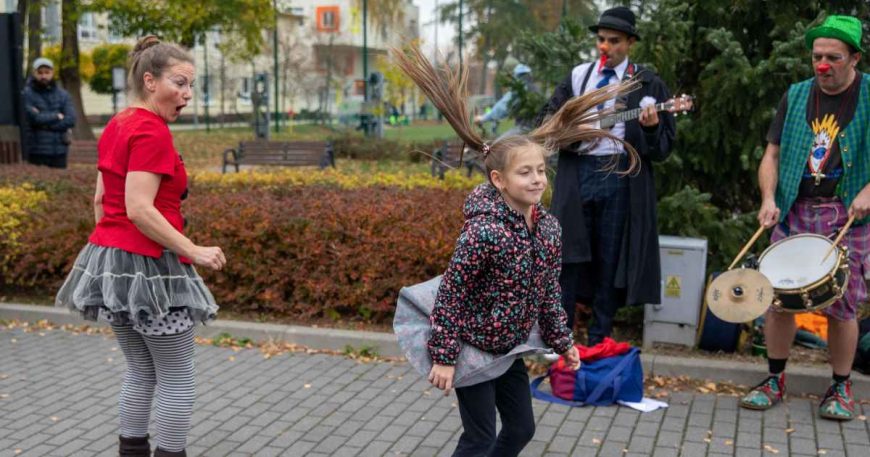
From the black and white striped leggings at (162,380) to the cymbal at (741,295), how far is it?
2.61 meters

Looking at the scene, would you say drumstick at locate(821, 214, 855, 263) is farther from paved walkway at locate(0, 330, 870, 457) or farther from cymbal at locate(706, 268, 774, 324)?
paved walkway at locate(0, 330, 870, 457)

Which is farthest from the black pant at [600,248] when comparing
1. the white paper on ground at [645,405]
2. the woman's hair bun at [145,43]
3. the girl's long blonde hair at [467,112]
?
the woman's hair bun at [145,43]

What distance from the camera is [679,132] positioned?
6.51m

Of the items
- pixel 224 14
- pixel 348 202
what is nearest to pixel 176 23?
pixel 224 14

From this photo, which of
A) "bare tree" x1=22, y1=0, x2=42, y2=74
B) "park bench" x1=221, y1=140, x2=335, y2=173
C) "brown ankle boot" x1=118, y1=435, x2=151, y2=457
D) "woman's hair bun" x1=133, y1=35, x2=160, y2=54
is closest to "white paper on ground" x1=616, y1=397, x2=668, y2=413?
"brown ankle boot" x1=118, y1=435, x2=151, y2=457

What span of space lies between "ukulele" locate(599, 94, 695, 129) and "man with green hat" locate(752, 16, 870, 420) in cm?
55

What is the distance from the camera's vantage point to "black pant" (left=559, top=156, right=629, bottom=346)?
5633mm

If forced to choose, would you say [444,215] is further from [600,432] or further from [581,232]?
[600,432]

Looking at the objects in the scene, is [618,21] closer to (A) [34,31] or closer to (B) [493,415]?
(B) [493,415]

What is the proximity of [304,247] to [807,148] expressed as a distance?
354 cm

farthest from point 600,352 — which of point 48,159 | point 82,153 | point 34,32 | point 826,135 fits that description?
point 34,32

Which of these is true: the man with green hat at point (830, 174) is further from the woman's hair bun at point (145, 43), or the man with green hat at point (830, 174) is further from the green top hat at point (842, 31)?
the woman's hair bun at point (145, 43)

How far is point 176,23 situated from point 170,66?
22569 mm

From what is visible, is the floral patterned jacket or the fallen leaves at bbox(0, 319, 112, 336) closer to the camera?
the floral patterned jacket
